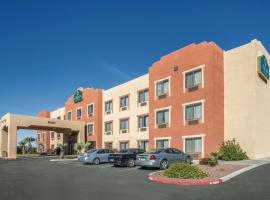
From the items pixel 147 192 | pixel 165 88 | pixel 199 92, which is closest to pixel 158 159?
pixel 147 192

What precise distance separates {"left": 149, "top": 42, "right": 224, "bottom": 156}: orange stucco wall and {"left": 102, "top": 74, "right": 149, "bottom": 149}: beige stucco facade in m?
3.37

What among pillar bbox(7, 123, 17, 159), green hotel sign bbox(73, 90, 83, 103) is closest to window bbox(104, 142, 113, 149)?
green hotel sign bbox(73, 90, 83, 103)

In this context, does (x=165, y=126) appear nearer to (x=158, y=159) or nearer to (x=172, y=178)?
(x=158, y=159)

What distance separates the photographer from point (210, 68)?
3023 centimetres

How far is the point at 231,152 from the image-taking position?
28484 mm

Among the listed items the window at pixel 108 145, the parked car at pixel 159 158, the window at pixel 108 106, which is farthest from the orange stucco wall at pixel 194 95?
the window at pixel 108 106

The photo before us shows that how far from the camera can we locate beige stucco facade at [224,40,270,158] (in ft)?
95.0

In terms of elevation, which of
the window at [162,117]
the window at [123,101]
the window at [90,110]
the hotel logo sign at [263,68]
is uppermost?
the hotel logo sign at [263,68]

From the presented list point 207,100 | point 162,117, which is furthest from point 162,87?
point 207,100

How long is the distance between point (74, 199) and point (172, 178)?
6.26 metres

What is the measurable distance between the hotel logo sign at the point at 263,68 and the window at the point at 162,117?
34.5 ft

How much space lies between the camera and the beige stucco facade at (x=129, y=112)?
4028 cm

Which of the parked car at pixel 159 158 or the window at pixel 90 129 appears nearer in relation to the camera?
the parked car at pixel 159 158

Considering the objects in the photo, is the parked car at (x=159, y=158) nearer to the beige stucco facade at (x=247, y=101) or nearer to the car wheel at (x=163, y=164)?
the car wheel at (x=163, y=164)
